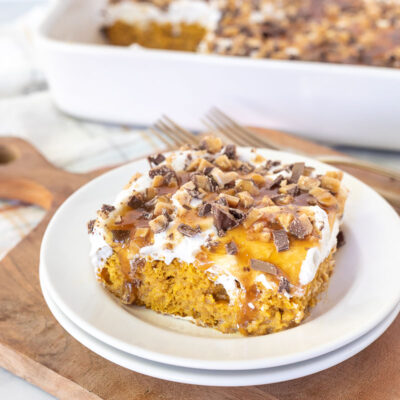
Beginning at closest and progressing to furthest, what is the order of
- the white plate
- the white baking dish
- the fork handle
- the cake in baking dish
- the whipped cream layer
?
the white plate → the whipped cream layer → the fork handle → the white baking dish → the cake in baking dish

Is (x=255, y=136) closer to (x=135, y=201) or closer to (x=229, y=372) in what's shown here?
(x=135, y=201)

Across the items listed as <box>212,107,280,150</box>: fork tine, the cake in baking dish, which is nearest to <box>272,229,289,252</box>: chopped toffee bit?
<box>212,107,280,150</box>: fork tine

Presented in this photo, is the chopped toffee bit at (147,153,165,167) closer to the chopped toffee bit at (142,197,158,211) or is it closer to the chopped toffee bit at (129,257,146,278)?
the chopped toffee bit at (142,197,158,211)

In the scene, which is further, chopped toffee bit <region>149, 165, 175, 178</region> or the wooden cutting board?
chopped toffee bit <region>149, 165, 175, 178</region>

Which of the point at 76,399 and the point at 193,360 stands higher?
the point at 193,360

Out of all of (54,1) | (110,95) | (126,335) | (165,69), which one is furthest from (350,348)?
(54,1)

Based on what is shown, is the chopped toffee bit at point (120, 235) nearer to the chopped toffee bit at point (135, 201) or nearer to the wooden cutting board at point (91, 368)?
the chopped toffee bit at point (135, 201)

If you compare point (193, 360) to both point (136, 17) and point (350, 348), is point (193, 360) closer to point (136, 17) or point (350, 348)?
point (350, 348)
